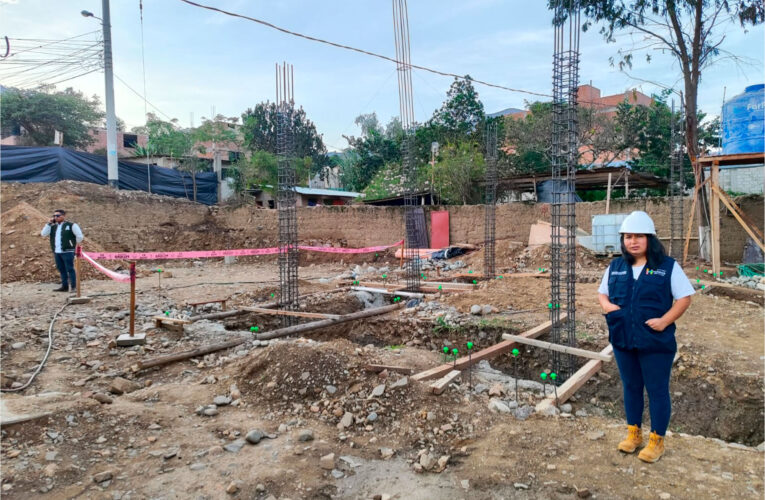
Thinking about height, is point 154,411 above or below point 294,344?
below

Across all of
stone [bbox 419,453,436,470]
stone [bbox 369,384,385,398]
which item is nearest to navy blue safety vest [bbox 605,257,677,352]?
stone [bbox 419,453,436,470]

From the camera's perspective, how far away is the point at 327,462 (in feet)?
9.54

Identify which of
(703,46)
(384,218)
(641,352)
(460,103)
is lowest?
(641,352)

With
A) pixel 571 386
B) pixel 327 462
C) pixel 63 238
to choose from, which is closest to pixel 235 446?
pixel 327 462

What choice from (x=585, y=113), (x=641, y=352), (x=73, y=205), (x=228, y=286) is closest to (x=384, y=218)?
(x=228, y=286)

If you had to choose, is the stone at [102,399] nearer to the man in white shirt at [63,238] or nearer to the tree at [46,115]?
the man in white shirt at [63,238]

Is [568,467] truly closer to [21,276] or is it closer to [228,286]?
[228,286]

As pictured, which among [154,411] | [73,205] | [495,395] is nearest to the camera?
[154,411]

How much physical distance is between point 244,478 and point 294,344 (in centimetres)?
179

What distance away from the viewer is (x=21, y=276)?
32.8ft

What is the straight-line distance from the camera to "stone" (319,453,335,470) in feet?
9.46

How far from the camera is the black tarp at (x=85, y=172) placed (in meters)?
14.9

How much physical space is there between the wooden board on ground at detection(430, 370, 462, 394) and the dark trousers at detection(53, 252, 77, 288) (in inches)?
304

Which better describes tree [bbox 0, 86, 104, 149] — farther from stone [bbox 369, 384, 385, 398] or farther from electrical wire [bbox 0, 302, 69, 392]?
stone [bbox 369, 384, 385, 398]
